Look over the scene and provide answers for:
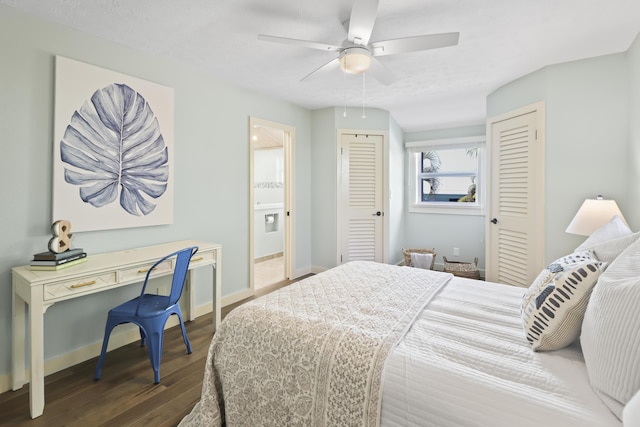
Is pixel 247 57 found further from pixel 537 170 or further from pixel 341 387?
pixel 537 170

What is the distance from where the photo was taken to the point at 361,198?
442cm

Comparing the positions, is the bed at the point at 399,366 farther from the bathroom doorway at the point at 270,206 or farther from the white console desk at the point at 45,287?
the bathroom doorway at the point at 270,206

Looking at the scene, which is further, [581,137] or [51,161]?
[581,137]

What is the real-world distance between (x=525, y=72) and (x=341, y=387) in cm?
335

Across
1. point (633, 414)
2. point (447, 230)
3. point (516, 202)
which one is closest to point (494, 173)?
point (516, 202)

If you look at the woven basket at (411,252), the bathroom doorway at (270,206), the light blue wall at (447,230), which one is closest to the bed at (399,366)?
the bathroom doorway at (270,206)

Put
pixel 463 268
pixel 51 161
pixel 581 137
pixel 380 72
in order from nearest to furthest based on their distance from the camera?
pixel 51 161
pixel 380 72
pixel 581 137
pixel 463 268

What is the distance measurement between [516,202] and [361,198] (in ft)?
6.16

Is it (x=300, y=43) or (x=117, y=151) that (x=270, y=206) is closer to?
(x=117, y=151)

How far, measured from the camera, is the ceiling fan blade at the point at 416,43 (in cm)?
183

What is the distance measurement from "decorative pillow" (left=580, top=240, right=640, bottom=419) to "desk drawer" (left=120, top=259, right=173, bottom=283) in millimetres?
2404

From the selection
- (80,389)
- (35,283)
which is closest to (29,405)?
(80,389)

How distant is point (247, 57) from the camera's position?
268 cm

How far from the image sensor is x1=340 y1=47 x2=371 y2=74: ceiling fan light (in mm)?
2041
